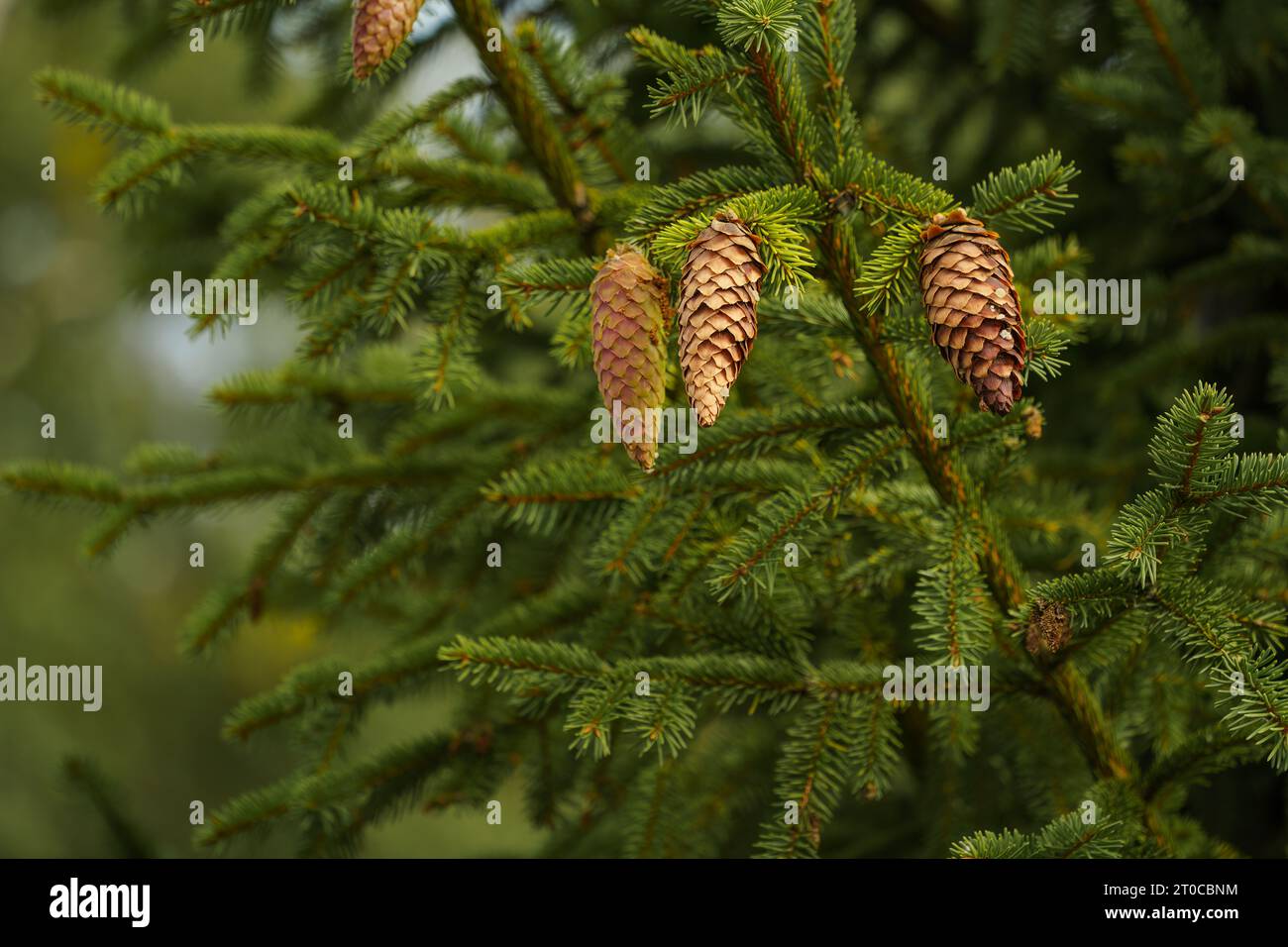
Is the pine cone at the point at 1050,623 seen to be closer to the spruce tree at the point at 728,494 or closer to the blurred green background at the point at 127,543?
the spruce tree at the point at 728,494

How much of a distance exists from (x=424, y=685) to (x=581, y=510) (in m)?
0.44

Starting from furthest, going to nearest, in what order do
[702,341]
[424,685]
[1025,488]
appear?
[1025,488]
[424,685]
[702,341]

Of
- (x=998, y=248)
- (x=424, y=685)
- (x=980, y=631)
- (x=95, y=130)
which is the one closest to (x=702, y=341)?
(x=998, y=248)

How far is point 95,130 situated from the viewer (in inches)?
58.4

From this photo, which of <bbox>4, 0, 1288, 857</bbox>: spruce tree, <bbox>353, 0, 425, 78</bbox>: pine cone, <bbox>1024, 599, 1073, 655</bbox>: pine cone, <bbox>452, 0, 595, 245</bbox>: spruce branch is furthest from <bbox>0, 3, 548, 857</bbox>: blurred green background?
<bbox>1024, 599, 1073, 655</bbox>: pine cone

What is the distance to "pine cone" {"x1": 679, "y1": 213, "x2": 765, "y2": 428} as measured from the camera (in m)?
0.89

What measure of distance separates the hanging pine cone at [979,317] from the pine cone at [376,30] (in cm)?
56

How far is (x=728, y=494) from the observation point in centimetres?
132

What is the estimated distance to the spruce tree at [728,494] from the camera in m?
1.04

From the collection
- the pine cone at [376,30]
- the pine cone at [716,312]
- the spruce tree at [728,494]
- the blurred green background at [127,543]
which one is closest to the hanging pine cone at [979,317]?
the spruce tree at [728,494]

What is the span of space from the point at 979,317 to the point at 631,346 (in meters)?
0.30

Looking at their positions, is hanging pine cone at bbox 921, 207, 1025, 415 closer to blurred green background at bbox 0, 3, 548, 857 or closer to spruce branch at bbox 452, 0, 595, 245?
spruce branch at bbox 452, 0, 595, 245
